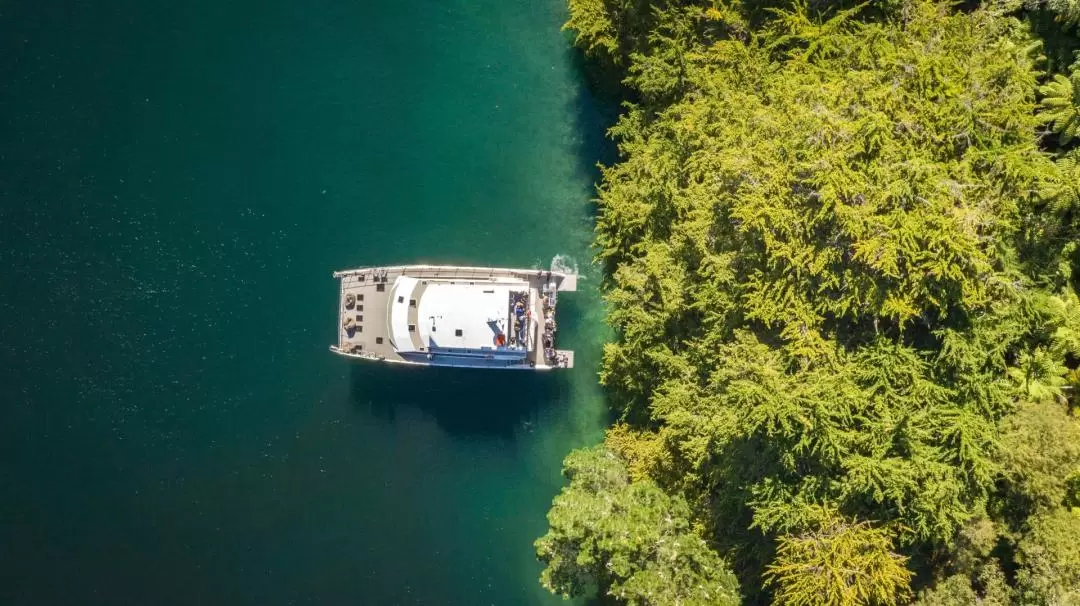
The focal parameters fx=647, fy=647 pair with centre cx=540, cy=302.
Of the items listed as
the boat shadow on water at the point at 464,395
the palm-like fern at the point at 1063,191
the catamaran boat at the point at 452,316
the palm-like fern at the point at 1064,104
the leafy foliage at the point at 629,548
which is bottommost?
the leafy foliage at the point at 629,548

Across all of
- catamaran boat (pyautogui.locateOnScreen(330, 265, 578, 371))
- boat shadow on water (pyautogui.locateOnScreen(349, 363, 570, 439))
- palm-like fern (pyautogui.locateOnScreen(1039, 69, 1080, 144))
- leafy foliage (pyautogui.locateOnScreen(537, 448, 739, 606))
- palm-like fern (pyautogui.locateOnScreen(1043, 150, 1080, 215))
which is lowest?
leafy foliage (pyautogui.locateOnScreen(537, 448, 739, 606))

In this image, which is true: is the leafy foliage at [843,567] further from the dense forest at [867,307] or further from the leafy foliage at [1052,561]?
the leafy foliage at [1052,561]

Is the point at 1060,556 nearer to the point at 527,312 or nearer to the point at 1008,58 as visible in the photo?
the point at 1008,58

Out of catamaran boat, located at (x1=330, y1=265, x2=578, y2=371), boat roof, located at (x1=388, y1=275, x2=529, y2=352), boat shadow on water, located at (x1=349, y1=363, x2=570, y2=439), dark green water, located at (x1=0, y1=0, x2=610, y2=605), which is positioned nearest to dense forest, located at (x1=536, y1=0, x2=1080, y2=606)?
catamaran boat, located at (x1=330, y1=265, x2=578, y2=371)

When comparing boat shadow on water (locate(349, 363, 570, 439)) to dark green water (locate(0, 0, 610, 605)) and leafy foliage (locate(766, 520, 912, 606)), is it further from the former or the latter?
leafy foliage (locate(766, 520, 912, 606))

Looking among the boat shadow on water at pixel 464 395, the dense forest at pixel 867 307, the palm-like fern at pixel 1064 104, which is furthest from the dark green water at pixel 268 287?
the palm-like fern at pixel 1064 104

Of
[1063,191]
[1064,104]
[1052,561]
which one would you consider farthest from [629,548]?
[1064,104]

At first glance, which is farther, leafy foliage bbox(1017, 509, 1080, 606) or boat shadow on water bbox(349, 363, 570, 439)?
boat shadow on water bbox(349, 363, 570, 439)
